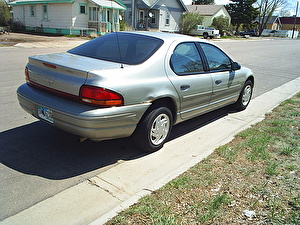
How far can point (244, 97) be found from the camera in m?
6.81

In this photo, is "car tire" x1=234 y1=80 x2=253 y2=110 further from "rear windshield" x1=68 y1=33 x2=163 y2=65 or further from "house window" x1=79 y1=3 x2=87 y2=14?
"house window" x1=79 y1=3 x2=87 y2=14

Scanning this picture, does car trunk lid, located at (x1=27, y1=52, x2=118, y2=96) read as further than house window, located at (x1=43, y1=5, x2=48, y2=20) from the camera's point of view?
No

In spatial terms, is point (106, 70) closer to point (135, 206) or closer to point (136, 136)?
point (136, 136)

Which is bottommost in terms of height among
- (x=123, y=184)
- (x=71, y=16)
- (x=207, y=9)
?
(x=123, y=184)

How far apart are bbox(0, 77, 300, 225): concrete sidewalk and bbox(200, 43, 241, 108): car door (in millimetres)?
596

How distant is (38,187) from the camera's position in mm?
3342

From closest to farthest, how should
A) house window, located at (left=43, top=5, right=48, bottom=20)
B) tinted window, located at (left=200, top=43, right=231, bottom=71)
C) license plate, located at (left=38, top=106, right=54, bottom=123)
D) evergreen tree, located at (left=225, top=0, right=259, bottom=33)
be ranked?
license plate, located at (left=38, top=106, right=54, bottom=123)
tinted window, located at (left=200, top=43, right=231, bottom=71)
house window, located at (left=43, top=5, right=48, bottom=20)
evergreen tree, located at (left=225, top=0, right=259, bottom=33)

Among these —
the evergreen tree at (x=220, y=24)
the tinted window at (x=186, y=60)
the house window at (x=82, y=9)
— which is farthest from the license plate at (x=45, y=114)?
the evergreen tree at (x=220, y=24)

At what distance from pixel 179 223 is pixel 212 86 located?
3045 mm

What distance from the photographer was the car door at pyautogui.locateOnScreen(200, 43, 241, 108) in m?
5.33

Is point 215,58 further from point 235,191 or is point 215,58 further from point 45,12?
point 45,12

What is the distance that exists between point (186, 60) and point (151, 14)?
1335 inches

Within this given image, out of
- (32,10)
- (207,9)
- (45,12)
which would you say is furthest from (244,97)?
(207,9)

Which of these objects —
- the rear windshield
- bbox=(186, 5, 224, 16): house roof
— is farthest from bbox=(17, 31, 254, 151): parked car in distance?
bbox=(186, 5, 224, 16): house roof
